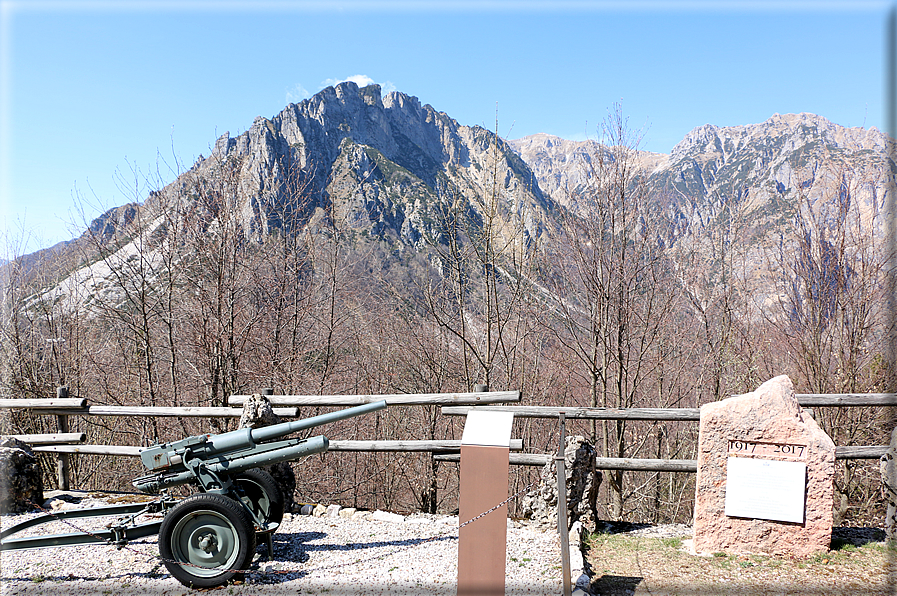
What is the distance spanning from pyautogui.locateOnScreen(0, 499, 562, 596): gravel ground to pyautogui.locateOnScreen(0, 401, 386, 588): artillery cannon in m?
0.25

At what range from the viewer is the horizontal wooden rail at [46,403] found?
7039mm

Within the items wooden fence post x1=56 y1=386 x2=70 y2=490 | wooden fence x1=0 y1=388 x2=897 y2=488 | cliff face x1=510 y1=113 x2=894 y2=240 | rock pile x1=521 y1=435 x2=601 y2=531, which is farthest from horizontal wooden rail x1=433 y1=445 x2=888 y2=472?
wooden fence post x1=56 y1=386 x2=70 y2=490

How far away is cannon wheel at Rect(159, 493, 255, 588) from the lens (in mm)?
4152

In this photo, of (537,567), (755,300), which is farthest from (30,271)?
(755,300)

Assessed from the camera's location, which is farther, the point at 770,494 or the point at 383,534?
the point at 383,534

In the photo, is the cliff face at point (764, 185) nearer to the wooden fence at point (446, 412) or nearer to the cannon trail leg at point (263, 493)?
the wooden fence at point (446, 412)

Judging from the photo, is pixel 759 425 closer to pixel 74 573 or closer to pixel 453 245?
pixel 453 245

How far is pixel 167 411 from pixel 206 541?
3.11m

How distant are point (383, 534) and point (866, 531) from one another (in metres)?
5.19

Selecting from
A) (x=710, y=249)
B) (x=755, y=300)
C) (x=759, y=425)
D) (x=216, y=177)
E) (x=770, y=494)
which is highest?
(x=216, y=177)

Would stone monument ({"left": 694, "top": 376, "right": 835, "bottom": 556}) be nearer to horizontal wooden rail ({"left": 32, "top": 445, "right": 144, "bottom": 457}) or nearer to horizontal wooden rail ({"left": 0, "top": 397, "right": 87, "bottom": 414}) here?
horizontal wooden rail ({"left": 32, "top": 445, "right": 144, "bottom": 457})

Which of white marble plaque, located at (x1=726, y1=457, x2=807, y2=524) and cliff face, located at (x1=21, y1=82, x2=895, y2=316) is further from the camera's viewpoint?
cliff face, located at (x1=21, y1=82, x2=895, y2=316)

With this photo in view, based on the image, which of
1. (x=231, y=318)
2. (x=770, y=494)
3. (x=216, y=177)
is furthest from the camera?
(x=216, y=177)

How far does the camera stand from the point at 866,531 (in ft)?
18.5
